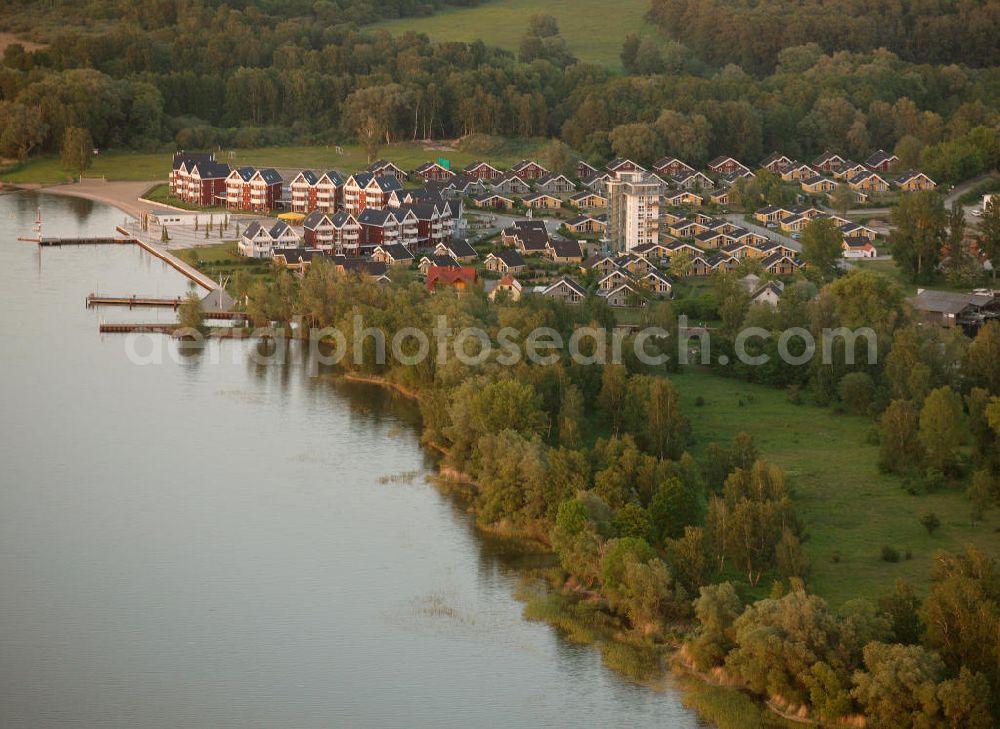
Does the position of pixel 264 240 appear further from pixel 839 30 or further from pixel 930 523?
pixel 839 30

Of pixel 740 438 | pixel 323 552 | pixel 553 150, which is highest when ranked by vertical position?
pixel 553 150

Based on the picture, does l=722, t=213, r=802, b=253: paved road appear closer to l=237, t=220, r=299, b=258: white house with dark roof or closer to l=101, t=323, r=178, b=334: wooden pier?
l=237, t=220, r=299, b=258: white house with dark roof

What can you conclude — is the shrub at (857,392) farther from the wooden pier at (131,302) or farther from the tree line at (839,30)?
the tree line at (839,30)

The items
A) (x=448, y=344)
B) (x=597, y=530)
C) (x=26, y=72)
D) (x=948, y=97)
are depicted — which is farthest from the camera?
(x=948, y=97)

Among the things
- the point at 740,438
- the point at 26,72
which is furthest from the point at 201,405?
the point at 26,72

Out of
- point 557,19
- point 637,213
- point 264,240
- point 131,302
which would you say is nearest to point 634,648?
point 131,302

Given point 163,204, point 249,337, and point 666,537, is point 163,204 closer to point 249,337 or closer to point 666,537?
point 249,337
